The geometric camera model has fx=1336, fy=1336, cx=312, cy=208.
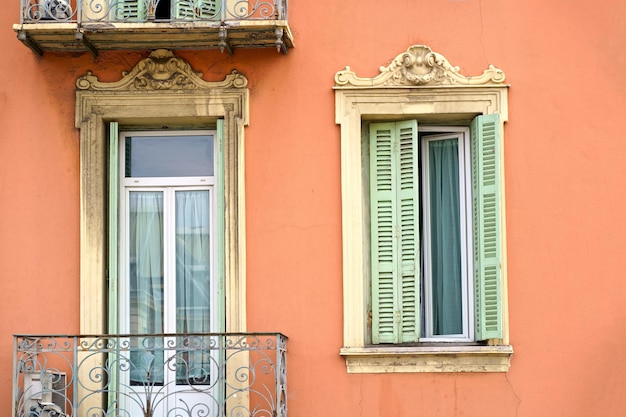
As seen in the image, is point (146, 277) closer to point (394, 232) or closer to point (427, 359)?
point (394, 232)

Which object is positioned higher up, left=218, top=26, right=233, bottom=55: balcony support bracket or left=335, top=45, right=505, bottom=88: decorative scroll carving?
left=218, top=26, right=233, bottom=55: balcony support bracket

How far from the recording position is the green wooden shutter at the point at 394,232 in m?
11.8

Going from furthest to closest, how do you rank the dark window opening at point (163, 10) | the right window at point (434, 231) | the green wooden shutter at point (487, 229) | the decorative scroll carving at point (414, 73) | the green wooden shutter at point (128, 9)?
the dark window opening at point (163, 10)
the green wooden shutter at point (128, 9)
the decorative scroll carving at point (414, 73)
the right window at point (434, 231)
the green wooden shutter at point (487, 229)

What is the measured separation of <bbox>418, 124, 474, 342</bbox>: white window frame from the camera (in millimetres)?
11961

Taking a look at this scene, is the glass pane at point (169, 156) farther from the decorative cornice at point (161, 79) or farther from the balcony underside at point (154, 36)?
the balcony underside at point (154, 36)

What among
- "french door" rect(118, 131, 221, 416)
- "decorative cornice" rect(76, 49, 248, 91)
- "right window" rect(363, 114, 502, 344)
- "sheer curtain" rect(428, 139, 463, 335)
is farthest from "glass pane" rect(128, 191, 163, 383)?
"sheer curtain" rect(428, 139, 463, 335)

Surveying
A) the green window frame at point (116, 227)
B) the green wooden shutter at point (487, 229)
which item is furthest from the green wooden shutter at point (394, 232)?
the green window frame at point (116, 227)

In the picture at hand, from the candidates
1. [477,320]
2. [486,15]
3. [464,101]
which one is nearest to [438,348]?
[477,320]

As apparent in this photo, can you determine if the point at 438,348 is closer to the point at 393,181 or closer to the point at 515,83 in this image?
the point at 393,181

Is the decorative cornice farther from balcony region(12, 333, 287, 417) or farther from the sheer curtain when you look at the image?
balcony region(12, 333, 287, 417)

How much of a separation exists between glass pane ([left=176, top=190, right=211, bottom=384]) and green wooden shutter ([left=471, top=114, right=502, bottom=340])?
7.91 ft

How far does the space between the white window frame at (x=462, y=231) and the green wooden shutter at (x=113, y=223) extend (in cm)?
275

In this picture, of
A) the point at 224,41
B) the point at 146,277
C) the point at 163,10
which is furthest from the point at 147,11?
the point at 146,277

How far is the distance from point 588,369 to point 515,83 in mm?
2595
